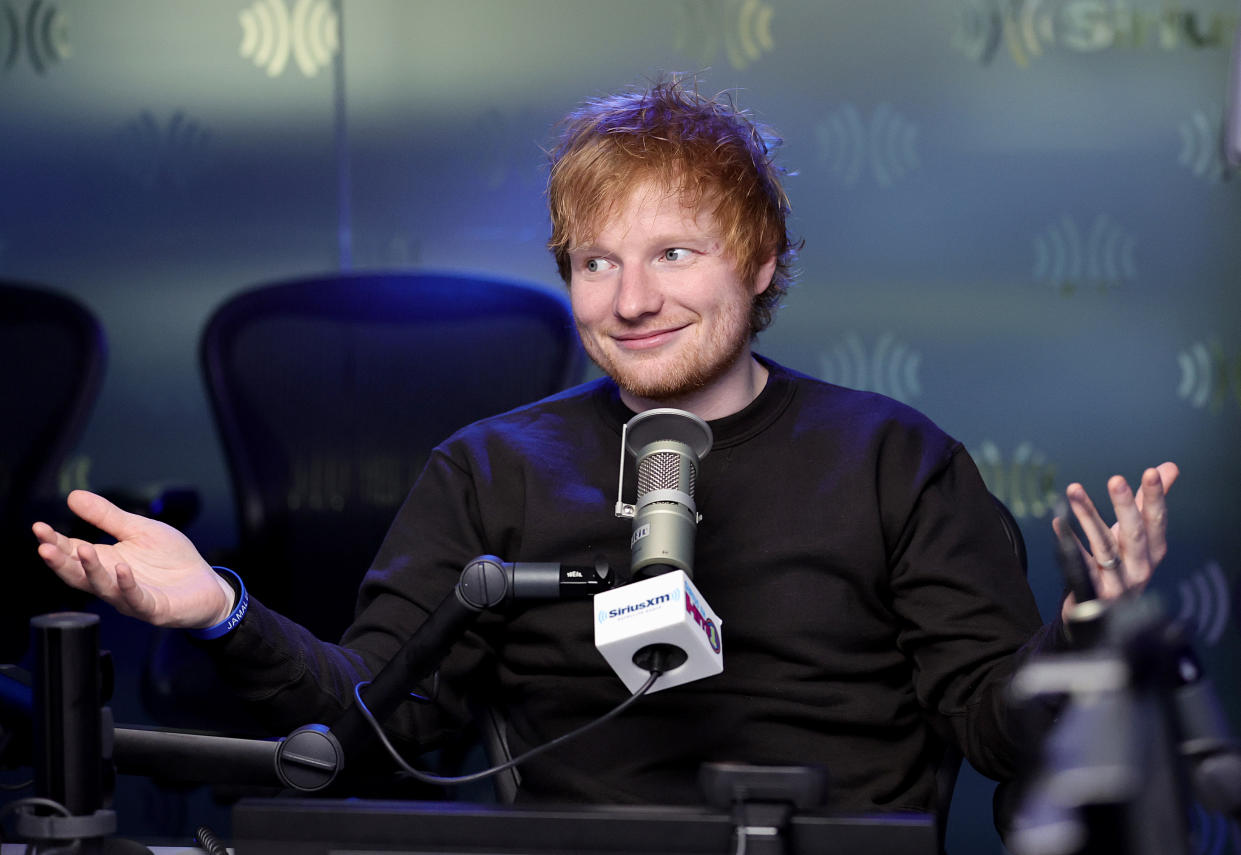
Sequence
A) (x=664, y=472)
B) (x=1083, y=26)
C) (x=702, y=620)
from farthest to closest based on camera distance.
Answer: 1. (x=1083, y=26)
2. (x=664, y=472)
3. (x=702, y=620)

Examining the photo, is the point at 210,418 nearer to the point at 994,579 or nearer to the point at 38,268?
the point at 38,268

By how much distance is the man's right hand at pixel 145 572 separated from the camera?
1208 millimetres

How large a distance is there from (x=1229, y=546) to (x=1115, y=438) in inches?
13.7

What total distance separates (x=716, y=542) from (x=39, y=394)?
60.3 inches

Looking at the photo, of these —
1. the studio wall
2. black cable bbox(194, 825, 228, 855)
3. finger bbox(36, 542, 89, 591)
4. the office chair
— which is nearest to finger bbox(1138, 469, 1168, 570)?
black cable bbox(194, 825, 228, 855)

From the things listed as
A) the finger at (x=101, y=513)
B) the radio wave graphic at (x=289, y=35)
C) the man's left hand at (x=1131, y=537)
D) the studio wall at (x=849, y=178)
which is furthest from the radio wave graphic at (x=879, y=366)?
the finger at (x=101, y=513)

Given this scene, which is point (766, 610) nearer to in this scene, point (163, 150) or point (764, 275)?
point (764, 275)

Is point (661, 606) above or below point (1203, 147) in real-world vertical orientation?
below

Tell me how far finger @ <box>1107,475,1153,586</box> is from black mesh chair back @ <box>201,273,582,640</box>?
4.17 ft

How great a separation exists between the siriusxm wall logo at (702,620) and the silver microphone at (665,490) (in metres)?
0.02

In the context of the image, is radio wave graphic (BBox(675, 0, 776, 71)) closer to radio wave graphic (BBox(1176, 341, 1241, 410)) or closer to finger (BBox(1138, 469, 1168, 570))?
radio wave graphic (BBox(1176, 341, 1241, 410))

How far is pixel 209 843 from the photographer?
1.10 metres

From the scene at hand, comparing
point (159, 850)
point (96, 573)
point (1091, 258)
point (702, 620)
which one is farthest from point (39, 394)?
point (1091, 258)

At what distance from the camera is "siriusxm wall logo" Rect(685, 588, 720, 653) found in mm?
949
